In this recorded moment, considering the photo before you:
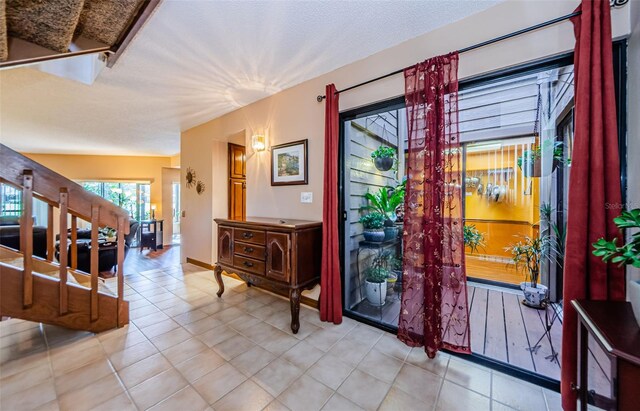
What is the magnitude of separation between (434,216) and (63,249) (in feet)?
9.54

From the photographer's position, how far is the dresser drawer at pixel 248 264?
2.38m

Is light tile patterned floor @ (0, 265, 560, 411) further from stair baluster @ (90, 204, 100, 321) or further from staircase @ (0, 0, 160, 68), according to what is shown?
staircase @ (0, 0, 160, 68)

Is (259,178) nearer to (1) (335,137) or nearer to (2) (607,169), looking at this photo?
(1) (335,137)

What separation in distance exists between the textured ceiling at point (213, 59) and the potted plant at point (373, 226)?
1.61m

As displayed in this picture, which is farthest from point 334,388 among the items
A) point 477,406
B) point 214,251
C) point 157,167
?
point 157,167

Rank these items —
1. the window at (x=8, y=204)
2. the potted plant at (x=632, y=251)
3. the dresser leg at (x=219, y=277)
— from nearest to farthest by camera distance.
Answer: the potted plant at (x=632, y=251)
the dresser leg at (x=219, y=277)
the window at (x=8, y=204)

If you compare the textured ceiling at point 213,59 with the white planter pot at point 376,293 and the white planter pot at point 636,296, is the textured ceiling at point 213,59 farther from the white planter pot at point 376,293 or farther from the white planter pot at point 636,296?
the white planter pot at point 376,293

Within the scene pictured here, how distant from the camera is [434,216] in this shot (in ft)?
5.78

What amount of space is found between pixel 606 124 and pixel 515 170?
2.38m

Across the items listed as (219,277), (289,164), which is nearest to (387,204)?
(289,164)

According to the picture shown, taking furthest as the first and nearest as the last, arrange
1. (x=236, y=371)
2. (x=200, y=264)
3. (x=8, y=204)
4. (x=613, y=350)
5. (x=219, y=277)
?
(x=8, y=204)
(x=200, y=264)
(x=219, y=277)
(x=236, y=371)
(x=613, y=350)

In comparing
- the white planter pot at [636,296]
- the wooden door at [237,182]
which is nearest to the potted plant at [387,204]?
the white planter pot at [636,296]

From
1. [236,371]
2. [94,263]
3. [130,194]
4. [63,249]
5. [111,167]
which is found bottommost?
[236,371]

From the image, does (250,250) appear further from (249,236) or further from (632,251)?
(632,251)
